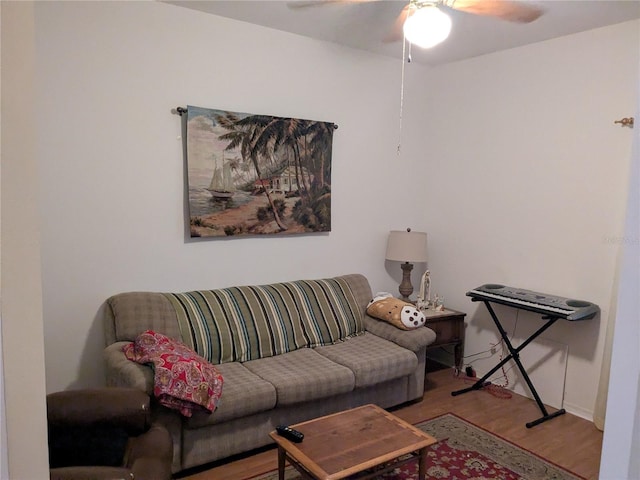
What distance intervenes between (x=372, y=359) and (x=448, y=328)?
104cm

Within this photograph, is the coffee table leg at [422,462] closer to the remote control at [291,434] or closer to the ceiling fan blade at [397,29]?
the remote control at [291,434]

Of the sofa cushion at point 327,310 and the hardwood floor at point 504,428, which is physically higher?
the sofa cushion at point 327,310

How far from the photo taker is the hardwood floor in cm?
270

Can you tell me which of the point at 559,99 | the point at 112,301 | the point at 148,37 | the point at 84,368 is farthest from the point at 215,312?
the point at 559,99

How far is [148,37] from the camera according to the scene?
3.02m

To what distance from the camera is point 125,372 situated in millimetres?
2463

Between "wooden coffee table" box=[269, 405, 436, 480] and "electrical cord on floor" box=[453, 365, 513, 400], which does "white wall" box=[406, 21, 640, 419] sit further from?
"wooden coffee table" box=[269, 405, 436, 480]

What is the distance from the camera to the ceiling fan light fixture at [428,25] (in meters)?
2.25

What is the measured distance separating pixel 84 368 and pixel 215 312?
0.85 metres

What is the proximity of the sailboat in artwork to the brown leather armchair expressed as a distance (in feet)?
4.99

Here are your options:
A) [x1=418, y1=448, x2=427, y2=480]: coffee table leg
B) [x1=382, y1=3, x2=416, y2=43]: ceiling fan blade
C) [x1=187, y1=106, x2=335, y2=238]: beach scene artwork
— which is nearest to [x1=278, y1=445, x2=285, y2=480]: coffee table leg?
[x1=418, y1=448, x2=427, y2=480]: coffee table leg

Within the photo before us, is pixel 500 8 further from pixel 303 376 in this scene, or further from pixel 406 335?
pixel 303 376

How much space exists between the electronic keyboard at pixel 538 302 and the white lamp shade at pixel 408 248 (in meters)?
0.56

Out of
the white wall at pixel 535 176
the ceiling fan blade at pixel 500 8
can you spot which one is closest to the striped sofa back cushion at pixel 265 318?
the white wall at pixel 535 176
